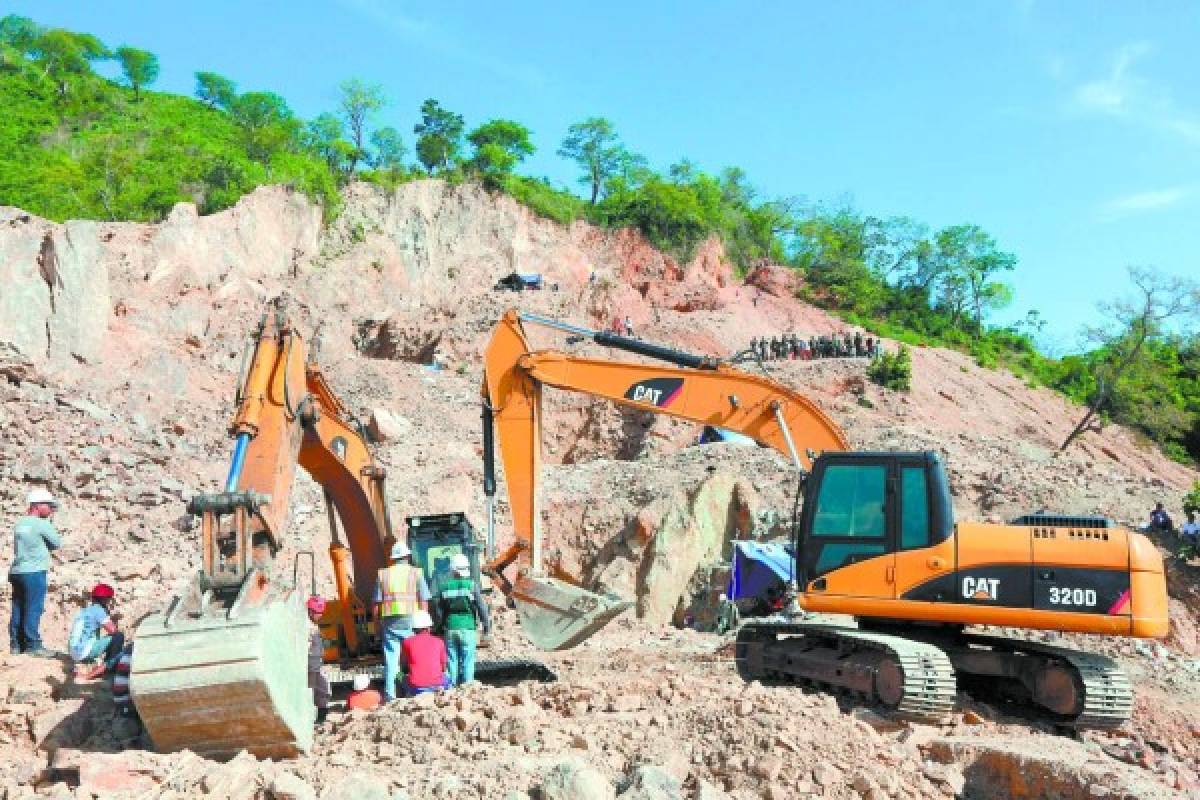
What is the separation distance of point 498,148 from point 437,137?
326 cm

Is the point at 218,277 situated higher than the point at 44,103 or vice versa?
the point at 44,103

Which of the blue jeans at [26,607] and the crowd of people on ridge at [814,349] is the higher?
the crowd of people on ridge at [814,349]

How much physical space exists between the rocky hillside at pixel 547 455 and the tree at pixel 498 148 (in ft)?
4.41

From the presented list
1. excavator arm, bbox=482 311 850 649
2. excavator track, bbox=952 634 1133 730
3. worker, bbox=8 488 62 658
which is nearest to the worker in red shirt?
excavator arm, bbox=482 311 850 649

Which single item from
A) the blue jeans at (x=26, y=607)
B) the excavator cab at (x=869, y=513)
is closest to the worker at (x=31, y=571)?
the blue jeans at (x=26, y=607)

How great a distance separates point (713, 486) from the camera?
16.9 meters

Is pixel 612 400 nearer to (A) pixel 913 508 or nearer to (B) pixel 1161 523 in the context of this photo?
(A) pixel 913 508

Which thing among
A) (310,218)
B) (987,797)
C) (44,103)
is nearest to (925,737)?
(987,797)

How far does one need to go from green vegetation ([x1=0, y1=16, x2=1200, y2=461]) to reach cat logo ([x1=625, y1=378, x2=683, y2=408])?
20512 millimetres

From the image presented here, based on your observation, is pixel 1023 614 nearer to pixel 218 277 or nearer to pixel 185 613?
pixel 185 613

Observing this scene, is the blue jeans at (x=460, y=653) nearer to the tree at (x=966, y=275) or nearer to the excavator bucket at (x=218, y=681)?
the excavator bucket at (x=218, y=681)

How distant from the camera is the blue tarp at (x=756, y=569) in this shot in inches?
546

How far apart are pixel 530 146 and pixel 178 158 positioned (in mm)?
14695

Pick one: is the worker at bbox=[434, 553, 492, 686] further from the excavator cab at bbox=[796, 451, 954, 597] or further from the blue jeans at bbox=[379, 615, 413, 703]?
the excavator cab at bbox=[796, 451, 954, 597]
